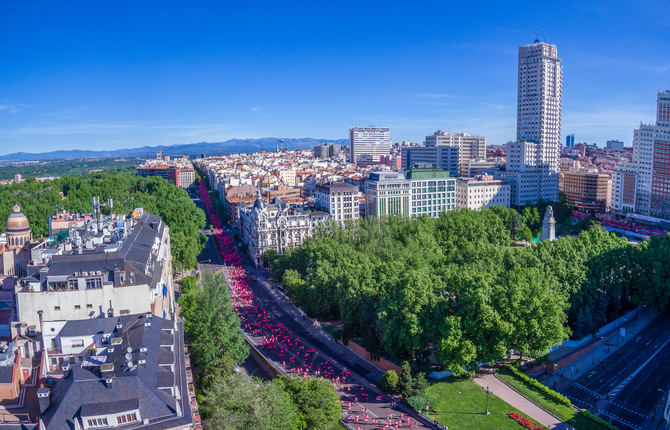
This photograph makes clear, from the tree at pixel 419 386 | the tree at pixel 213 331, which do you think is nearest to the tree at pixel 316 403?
the tree at pixel 419 386

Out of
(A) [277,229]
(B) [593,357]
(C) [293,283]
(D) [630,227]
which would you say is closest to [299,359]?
(C) [293,283]

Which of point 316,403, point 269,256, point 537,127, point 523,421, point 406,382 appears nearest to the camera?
point 316,403

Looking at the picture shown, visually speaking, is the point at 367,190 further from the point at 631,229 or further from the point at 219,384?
the point at 219,384

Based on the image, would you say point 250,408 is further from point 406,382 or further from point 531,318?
point 531,318

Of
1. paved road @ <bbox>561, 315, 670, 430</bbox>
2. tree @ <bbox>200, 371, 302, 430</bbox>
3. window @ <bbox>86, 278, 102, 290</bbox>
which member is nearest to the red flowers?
paved road @ <bbox>561, 315, 670, 430</bbox>

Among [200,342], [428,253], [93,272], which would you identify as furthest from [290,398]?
[428,253]

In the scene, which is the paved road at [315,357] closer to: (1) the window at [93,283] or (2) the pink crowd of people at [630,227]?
(1) the window at [93,283]
